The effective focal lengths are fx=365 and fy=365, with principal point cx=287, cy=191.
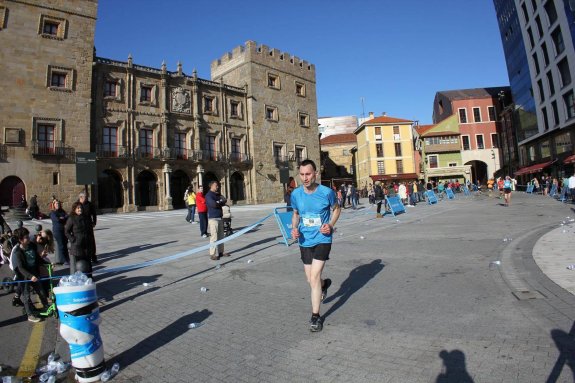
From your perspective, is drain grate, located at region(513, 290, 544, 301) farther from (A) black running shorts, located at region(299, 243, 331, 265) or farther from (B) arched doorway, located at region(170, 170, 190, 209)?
(B) arched doorway, located at region(170, 170, 190, 209)

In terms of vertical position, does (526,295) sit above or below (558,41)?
below

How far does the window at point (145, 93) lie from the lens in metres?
32.0

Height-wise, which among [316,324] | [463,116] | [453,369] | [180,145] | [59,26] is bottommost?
[453,369]

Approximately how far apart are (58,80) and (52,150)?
538 centimetres

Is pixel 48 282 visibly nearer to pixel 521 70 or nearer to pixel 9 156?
pixel 9 156

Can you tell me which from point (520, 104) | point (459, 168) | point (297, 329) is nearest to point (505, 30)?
point (520, 104)

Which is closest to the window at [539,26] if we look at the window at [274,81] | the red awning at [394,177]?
the red awning at [394,177]

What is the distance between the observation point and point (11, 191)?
24609 mm

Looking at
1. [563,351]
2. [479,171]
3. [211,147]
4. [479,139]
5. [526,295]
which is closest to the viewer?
[563,351]

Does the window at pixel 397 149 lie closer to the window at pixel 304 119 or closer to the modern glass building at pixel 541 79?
the modern glass building at pixel 541 79

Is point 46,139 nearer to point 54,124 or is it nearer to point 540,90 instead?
point 54,124

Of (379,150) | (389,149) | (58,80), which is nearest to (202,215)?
(58,80)

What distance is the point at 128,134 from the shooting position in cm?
3062

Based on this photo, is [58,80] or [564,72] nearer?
[58,80]
